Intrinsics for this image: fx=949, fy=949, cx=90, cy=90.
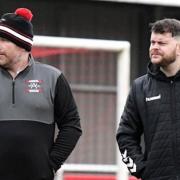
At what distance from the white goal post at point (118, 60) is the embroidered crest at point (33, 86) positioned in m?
1.98

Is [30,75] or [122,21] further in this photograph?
[122,21]

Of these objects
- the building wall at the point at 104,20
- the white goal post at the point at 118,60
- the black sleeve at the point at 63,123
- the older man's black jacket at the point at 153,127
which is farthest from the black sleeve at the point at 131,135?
the building wall at the point at 104,20

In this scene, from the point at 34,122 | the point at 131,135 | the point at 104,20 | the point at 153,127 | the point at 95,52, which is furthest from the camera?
the point at 104,20

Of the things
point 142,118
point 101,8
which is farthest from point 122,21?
point 142,118

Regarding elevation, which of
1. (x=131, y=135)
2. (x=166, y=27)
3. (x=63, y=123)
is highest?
(x=166, y=27)

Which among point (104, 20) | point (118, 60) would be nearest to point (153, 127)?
point (118, 60)

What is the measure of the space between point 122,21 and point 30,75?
5554 mm

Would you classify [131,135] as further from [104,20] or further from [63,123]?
[104,20]

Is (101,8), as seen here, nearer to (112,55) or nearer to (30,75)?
(112,55)

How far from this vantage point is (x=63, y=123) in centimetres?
601

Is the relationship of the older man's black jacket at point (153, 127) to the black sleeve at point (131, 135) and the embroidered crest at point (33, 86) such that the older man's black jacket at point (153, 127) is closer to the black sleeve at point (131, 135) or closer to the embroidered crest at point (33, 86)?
the black sleeve at point (131, 135)

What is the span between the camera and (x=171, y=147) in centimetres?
589

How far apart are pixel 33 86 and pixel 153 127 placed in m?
0.80

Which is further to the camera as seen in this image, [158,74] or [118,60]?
[118,60]
